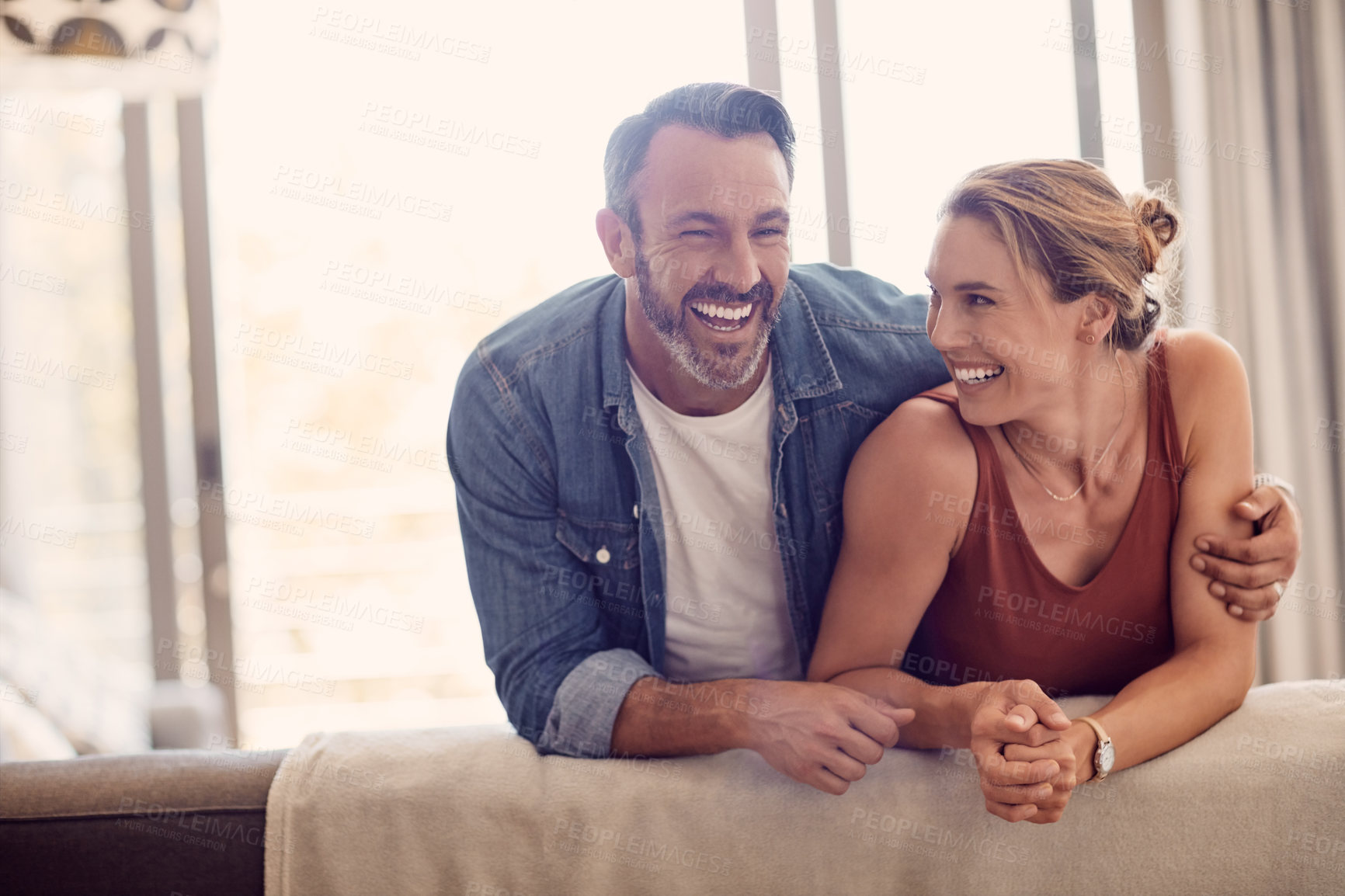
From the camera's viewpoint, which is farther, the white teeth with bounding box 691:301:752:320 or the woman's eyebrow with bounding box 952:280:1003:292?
the white teeth with bounding box 691:301:752:320

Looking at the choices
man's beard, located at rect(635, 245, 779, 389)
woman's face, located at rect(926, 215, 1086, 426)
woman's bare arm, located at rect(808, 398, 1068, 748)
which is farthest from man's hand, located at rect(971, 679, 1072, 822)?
man's beard, located at rect(635, 245, 779, 389)

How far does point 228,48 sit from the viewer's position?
8.23 feet

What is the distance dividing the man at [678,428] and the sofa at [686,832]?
180 millimetres

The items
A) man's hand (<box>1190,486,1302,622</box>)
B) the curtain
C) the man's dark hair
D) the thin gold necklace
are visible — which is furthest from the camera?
the curtain

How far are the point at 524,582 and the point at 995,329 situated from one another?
0.73 meters

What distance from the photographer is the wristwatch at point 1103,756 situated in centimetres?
103

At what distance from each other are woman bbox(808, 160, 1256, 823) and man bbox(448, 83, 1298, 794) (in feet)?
0.49

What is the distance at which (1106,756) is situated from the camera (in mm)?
1035

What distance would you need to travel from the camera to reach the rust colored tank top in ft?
3.94

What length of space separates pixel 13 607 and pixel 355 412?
1.21 meters

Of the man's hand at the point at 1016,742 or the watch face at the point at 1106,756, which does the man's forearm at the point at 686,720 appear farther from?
the watch face at the point at 1106,756

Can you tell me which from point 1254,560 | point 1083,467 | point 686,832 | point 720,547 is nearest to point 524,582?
point 720,547

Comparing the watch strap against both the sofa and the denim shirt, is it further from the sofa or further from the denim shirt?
the denim shirt

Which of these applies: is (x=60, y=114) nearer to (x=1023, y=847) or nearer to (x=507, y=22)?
(x=507, y=22)
